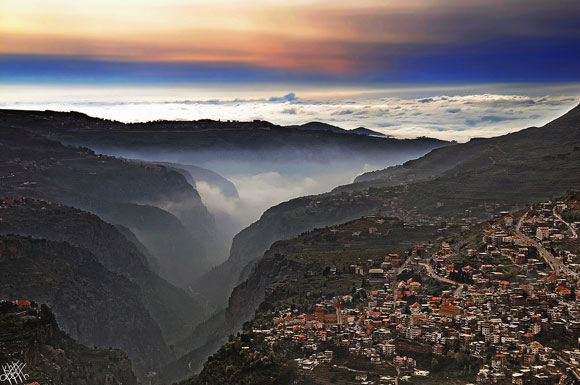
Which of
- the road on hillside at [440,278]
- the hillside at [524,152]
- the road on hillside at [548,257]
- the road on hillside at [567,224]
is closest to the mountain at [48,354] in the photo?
the road on hillside at [440,278]

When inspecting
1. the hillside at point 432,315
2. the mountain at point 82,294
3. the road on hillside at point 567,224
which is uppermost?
the road on hillside at point 567,224

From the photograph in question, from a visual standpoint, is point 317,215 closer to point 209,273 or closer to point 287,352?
point 209,273

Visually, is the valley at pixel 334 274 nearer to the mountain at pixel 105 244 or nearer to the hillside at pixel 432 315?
the hillside at pixel 432 315

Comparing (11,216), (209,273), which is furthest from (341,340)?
(209,273)

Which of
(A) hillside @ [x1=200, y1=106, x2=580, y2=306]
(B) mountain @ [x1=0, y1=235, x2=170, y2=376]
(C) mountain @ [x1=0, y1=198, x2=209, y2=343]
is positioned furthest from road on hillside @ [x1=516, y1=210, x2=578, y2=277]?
(C) mountain @ [x1=0, y1=198, x2=209, y2=343]

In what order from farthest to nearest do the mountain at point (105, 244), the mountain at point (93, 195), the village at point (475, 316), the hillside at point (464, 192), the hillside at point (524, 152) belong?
the mountain at point (93, 195) → the hillside at point (524, 152) → the hillside at point (464, 192) → the mountain at point (105, 244) → the village at point (475, 316)

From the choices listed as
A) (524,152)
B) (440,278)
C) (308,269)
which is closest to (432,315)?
(440,278)

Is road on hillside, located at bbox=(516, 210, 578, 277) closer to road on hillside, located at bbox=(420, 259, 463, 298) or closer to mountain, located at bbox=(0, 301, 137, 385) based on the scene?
road on hillside, located at bbox=(420, 259, 463, 298)
